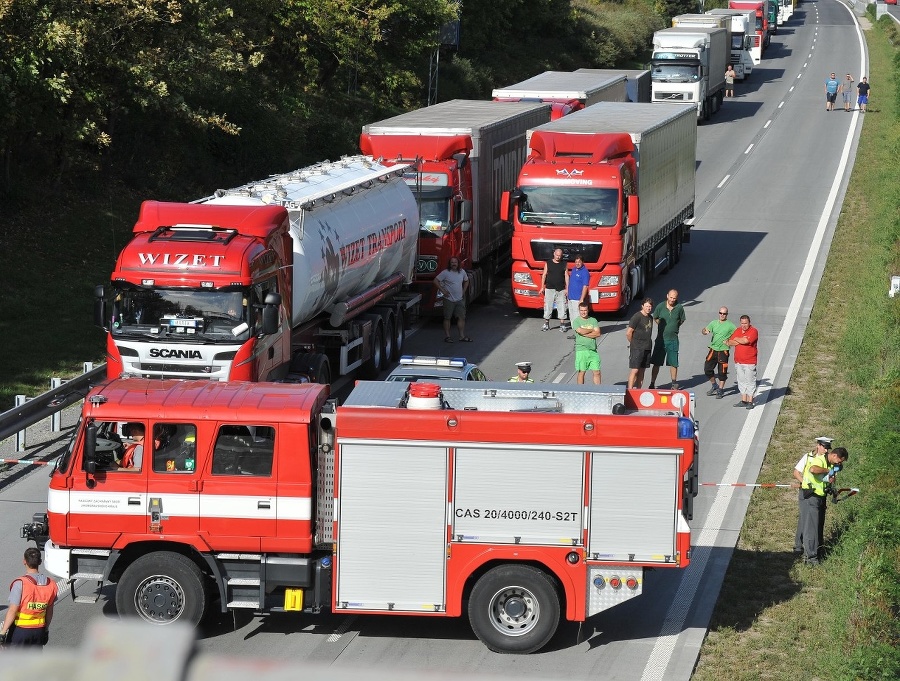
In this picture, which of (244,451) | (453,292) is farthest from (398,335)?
(244,451)

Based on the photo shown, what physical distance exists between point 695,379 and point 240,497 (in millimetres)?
12776

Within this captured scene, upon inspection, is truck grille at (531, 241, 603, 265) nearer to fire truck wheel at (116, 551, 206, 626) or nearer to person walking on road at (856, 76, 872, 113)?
fire truck wheel at (116, 551, 206, 626)

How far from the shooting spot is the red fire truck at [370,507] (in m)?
11.3

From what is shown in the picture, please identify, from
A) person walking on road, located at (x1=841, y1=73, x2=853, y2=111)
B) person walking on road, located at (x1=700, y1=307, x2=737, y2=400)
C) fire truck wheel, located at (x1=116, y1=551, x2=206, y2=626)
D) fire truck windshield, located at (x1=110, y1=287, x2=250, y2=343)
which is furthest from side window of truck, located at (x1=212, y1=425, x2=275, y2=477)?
person walking on road, located at (x1=841, y1=73, x2=853, y2=111)

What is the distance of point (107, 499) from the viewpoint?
11.6 metres

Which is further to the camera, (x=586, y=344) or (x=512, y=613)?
(x=586, y=344)

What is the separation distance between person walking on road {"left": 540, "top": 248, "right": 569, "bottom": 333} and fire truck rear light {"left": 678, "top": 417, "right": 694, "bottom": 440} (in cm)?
1403

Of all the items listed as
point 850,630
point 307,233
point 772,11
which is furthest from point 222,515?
point 772,11

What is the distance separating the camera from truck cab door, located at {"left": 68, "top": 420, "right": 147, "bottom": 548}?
11625mm

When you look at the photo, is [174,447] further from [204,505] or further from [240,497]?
Result: [240,497]

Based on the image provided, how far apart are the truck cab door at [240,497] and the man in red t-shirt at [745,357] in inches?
424

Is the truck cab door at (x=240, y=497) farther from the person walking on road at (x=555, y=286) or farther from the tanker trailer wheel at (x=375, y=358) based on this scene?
the person walking on road at (x=555, y=286)

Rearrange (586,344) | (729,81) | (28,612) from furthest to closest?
1. (729,81)
2. (586,344)
3. (28,612)

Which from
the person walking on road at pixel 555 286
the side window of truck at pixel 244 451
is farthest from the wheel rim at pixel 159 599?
the person walking on road at pixel 555 286
